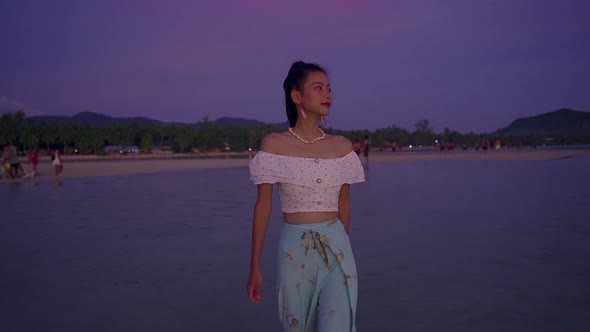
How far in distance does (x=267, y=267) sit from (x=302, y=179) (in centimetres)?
393

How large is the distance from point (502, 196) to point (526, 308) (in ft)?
29.8

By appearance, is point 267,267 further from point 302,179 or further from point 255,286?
point 302,179

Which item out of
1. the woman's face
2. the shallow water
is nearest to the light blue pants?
the woman's face

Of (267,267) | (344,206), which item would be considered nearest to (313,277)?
(344,206)

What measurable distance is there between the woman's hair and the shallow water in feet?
7.06

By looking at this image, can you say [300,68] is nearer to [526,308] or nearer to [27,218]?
[526,308]

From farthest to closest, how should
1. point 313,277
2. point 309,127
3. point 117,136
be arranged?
point 117,136
point 309,127
point 313,277

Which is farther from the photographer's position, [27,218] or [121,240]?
[27,218]

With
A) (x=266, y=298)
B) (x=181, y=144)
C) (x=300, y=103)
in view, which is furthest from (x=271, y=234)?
(x=181, y=144)

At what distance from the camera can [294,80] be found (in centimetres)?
287

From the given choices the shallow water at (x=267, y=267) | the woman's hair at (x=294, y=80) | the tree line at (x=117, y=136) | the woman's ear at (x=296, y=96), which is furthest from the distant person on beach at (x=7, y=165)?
the tree line at (x=117, y=136)

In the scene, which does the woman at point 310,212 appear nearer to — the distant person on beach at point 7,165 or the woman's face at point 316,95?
the woman's face at point 316,95

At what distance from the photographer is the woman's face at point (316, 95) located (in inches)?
109

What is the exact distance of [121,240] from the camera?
8.13 meters
